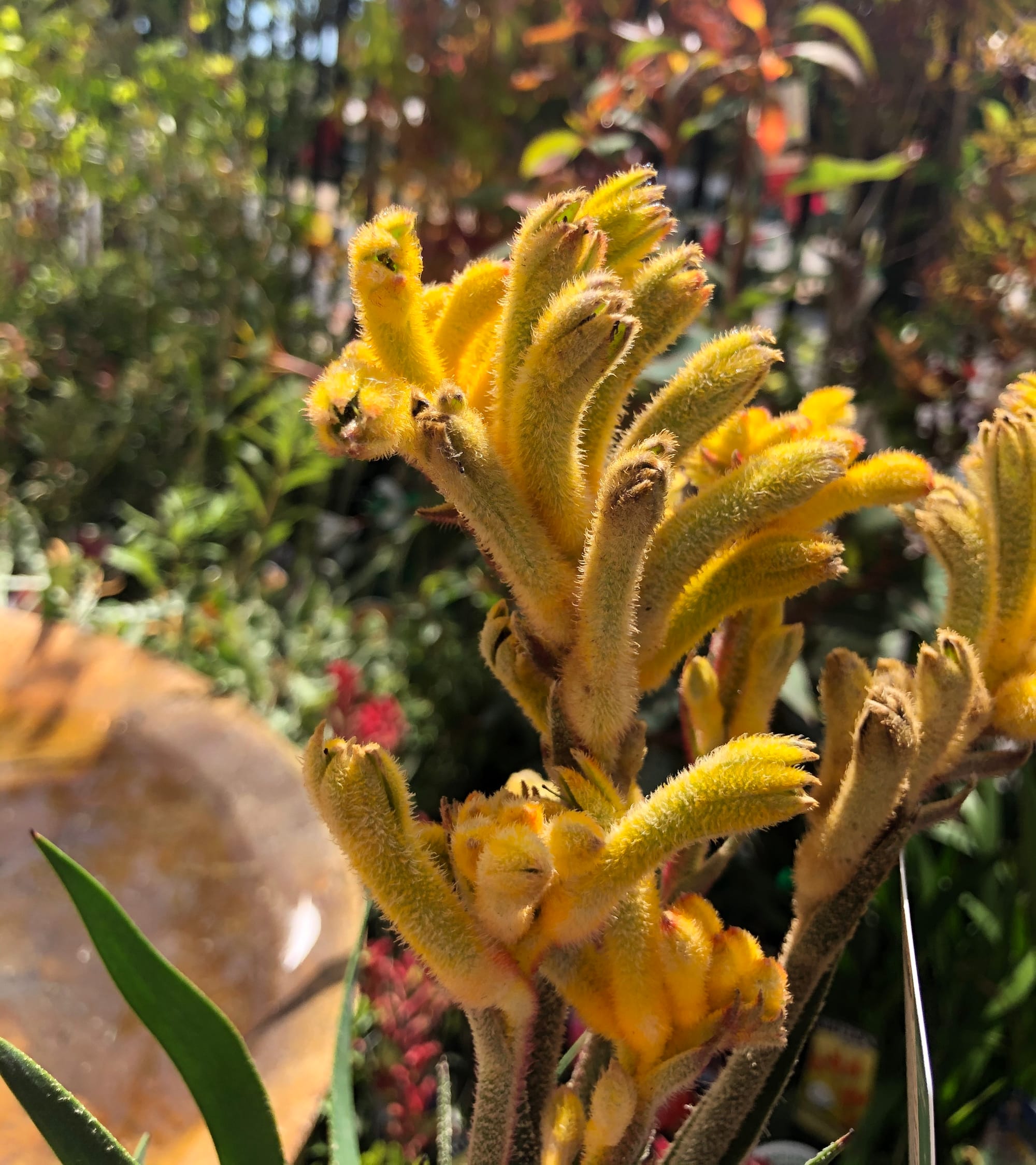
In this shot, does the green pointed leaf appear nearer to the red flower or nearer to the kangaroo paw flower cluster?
the kangaroo paw flower cluster

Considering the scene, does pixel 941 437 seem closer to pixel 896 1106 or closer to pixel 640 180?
pixel 896 1106

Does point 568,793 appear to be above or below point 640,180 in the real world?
below

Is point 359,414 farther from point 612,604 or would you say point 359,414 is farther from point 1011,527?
point 1011,527

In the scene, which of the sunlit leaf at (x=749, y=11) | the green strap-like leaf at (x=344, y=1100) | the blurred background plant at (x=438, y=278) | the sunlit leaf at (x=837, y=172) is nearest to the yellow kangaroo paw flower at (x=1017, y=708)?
the green strap-like leaf at (x=344, y=1100)

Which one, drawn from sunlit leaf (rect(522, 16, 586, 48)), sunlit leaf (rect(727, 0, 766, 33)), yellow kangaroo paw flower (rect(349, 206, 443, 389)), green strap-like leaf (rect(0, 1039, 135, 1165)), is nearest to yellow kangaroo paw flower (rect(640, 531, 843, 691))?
yellow kangaroo paw flower (rect(349, 206, 443, 389))

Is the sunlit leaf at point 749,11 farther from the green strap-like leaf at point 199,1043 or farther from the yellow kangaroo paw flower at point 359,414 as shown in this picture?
the green strap-like leaf at point 199,1043

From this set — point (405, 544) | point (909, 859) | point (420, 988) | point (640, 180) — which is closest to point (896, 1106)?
point (909, 859)

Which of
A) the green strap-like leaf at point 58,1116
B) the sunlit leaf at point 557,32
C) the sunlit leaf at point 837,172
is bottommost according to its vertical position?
the green strap-like leaf at point 58,1116
